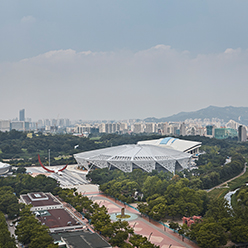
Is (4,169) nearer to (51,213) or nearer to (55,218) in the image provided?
(51,213)

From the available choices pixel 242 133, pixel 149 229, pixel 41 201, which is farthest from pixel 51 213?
pixel 242 133

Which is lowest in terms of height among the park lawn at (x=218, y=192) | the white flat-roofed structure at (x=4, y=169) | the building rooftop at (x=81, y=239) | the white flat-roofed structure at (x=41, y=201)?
the park lawn at (x=218, y=192)

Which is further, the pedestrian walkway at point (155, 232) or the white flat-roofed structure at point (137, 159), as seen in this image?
the white flat-roofed structure at point (137, 159)

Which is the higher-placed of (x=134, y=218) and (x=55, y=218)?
(x=55, y=218)

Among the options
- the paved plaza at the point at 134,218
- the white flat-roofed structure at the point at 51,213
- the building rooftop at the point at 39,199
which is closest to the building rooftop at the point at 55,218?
the white flat-roofed structure at the point at 51,213

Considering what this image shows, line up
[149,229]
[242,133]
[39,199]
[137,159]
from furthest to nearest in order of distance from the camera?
[242,133], [137,159], [39,199], [149,229]

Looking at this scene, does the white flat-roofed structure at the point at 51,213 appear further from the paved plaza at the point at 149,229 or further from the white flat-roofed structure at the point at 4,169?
the white flat-roofed structure at the point at 4,169

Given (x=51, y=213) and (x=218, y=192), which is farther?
(x=218, y=192)

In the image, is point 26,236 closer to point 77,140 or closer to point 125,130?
point 77,140

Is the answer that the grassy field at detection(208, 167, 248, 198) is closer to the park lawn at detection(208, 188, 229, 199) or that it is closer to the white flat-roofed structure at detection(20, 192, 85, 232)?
the park lawn at detection(208, 188, 229, 199)
